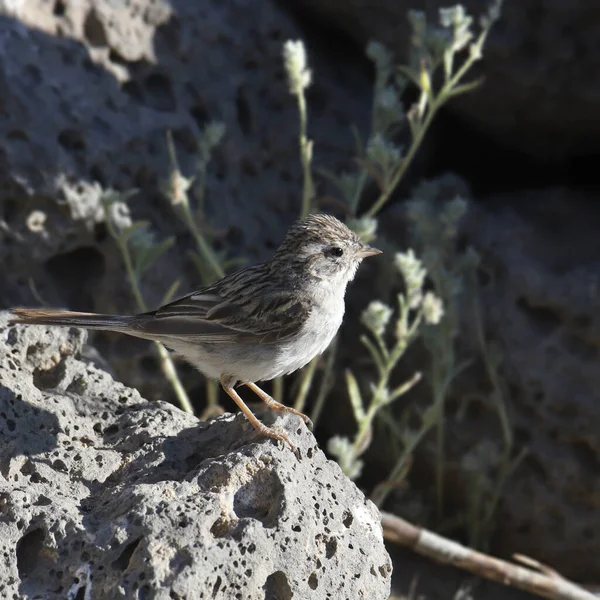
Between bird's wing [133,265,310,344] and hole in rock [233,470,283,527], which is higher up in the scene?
hole in rock [233,470,283,527]

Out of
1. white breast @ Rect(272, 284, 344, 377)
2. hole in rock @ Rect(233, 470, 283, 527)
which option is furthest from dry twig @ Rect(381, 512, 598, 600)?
hole in rock @ Rect(233, 470, 283, 527)

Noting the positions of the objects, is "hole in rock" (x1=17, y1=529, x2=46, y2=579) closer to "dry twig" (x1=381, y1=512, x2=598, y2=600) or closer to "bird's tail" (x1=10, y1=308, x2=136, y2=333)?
"bird's tail" (x1=10, y1=308, x2=136, y2=333)

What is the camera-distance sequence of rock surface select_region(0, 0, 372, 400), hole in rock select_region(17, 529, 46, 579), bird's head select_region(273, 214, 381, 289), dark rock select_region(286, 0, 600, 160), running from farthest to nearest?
dark rock select_region(286, 0, 600, 160), rock surface select_region(0, 0, 372, 400), bird's head select_region(273, 214, 381, 289), hole in rock select_region(17, 529, 46, 579)

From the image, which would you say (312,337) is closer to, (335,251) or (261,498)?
(335,251)

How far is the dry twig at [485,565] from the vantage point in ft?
18.5

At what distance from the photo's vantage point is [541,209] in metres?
7.24

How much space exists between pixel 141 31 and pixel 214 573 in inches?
173

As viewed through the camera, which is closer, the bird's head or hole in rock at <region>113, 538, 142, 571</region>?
hole in rock at <region>113, 538, 142, 571</region>

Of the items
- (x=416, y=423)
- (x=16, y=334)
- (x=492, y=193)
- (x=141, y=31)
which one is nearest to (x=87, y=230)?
(x=141, y=31)

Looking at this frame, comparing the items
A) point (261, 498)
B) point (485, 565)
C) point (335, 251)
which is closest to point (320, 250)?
point (335, 251)

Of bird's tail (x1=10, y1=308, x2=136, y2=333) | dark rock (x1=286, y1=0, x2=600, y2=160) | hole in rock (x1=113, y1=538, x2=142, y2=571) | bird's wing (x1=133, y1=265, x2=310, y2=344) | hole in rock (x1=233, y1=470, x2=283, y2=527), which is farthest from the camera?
dark rock (x1=286, y1=0, x2=600, y2=160)

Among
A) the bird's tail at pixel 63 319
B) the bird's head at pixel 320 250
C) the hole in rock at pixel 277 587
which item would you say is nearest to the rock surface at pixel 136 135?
the bird's head at pixel 320 250

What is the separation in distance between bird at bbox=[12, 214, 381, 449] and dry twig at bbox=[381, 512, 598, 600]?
153cm

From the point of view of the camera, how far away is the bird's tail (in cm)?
418
